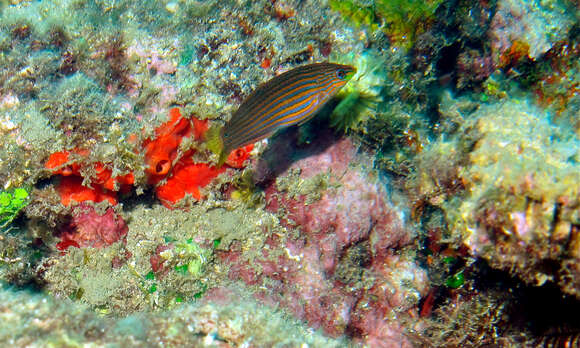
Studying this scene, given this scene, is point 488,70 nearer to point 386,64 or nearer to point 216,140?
point 386,64

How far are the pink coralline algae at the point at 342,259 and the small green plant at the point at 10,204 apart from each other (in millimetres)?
1887

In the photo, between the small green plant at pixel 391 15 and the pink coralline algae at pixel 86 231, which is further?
the small green plant at pixel 391 15

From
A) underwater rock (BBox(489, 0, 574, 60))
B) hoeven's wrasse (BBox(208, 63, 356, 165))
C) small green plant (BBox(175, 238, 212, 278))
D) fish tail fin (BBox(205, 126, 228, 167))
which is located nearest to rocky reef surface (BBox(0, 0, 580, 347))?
small green plant (BBox(175, 238, 212, 278))

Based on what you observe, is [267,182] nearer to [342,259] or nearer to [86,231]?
[342,259]

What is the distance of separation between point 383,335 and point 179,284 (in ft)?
6.72

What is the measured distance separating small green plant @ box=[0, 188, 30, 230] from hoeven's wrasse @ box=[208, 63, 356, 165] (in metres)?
1.92

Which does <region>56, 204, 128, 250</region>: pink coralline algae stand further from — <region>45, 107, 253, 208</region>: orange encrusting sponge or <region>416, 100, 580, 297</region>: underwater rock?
<region>416, 100, 580, 297</region>: underwater rock

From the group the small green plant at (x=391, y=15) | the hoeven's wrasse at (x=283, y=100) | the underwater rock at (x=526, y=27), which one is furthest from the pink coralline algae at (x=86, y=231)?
the underwater rock at (x=526, y=27)

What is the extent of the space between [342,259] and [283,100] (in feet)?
5.48

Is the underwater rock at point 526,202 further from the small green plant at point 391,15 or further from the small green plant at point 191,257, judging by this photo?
the small green plant at point 191,257

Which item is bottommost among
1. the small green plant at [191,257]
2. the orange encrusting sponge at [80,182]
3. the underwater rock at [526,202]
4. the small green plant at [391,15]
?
the underwater rock at [526,202]

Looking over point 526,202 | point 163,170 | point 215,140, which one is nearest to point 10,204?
point 163,170

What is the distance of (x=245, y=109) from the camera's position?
2.83m

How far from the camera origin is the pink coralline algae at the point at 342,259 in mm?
3182
